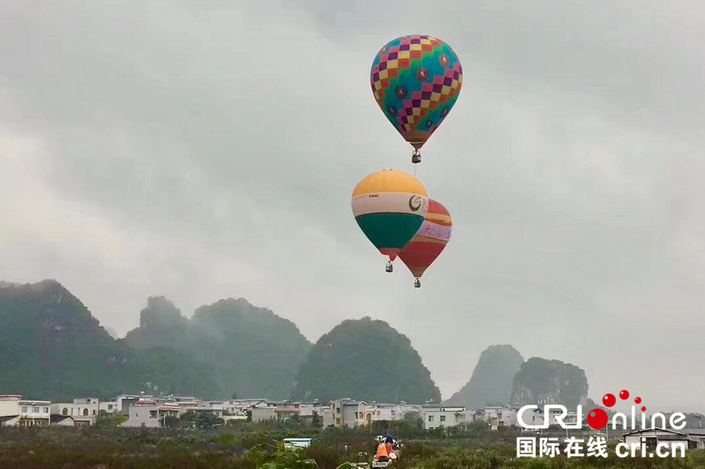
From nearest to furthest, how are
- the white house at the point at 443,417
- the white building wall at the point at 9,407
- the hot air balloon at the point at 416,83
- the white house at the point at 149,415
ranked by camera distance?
the hot air balloon at the point at 416,83 < the white building wall at the point at 9,407 < the white house at the point at 149,415 < the white house at the point at 443,417

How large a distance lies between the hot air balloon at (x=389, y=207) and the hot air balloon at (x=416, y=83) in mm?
1350

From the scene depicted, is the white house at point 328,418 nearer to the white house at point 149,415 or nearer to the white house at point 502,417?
the white house at point 149,415

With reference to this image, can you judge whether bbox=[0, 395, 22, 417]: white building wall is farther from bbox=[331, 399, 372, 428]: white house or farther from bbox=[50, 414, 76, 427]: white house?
bbox=[331, 399, 372, 428]: white house

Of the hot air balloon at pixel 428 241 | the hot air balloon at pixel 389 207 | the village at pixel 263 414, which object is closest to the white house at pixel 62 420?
the village at pixel 263 414

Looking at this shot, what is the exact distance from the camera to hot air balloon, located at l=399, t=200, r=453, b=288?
34719mm

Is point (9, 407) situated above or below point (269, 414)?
above

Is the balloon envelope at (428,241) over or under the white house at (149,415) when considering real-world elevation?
over

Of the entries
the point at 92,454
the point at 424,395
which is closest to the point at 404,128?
the point at 92,454

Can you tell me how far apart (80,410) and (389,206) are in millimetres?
79273

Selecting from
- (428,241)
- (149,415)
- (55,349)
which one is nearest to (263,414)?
(149,415)

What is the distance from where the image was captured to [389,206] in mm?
29984

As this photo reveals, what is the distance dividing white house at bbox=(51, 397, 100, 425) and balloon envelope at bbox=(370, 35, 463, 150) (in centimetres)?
6360

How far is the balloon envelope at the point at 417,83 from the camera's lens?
1193 inches

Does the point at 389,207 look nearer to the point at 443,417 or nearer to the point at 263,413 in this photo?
the point at 443,417
